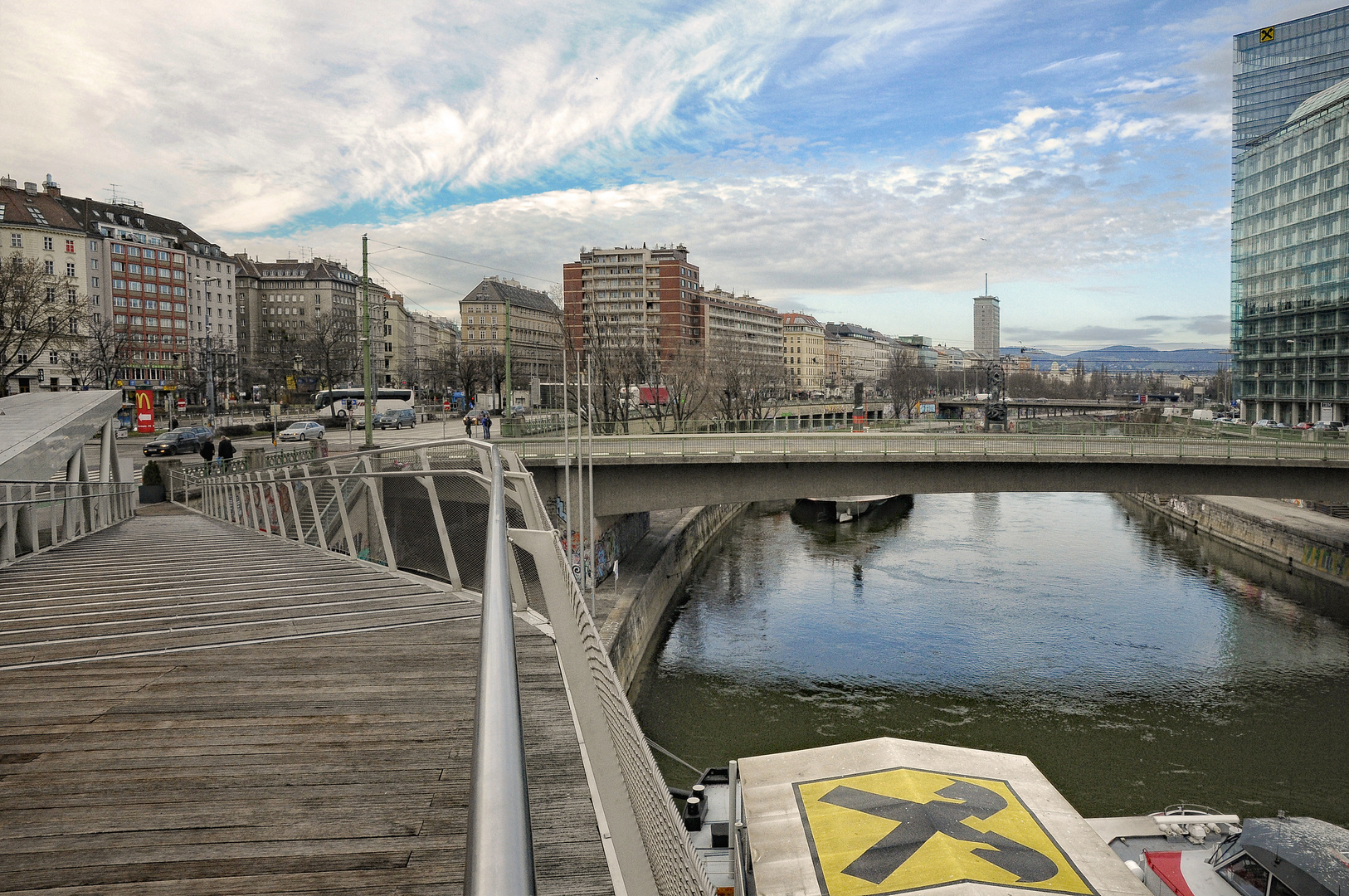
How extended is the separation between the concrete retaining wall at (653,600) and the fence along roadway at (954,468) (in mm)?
3119

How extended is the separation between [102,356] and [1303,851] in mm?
67557

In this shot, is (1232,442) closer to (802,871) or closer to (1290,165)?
(802,871)

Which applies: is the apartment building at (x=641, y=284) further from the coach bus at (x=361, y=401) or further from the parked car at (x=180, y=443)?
the parked car at (x=180, y=443)

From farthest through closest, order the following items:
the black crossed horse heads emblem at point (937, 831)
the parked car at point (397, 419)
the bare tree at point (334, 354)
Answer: the bare tree at point (334, 354) → the parked car at point (397, 419) → the black crossed horse heads emblem at point (937, 831)

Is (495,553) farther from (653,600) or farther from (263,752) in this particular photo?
(653,600)

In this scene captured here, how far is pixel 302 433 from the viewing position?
1885 inches

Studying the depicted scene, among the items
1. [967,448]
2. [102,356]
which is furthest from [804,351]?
[967,448]

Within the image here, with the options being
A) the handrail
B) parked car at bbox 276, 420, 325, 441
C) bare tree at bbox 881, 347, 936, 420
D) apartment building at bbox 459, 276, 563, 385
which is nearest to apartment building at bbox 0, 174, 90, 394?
parked car at bbox 276, 420, 325, 441

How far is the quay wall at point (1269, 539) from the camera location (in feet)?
111

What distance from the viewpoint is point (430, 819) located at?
2752mm

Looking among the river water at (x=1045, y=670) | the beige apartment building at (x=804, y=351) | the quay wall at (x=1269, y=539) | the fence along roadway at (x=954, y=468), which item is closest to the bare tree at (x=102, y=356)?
the fence along roadway at (x=954, y=468)

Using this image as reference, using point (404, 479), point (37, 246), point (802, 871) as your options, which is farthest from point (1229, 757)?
point (37, 246)

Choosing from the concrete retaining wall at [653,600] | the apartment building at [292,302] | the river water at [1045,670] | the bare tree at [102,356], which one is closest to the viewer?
the river water at [1045,670]

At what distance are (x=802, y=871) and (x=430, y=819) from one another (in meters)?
8.94
